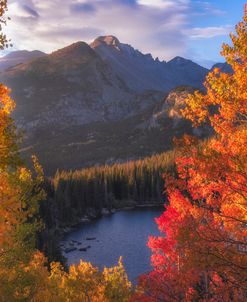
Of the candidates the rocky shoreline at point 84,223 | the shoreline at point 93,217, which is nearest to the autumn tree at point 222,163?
the rocky shoreline at point 84,223

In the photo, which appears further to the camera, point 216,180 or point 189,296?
point 189,296

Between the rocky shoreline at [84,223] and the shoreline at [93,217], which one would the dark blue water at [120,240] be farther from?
the shoreline at [93,217]

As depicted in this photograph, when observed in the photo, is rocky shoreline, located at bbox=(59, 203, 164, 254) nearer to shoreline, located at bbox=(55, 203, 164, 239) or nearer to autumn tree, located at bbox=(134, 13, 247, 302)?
shoreline, located at bbox=(55, 203, 164, 239)

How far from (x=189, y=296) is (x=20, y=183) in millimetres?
11767

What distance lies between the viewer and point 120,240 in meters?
85.4

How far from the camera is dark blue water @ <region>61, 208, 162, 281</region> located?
2702 inches

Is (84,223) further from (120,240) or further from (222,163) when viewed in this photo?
(222,163)

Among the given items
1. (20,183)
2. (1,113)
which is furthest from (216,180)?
(20,183)

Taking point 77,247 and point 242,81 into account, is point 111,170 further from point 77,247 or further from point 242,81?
point 242,81

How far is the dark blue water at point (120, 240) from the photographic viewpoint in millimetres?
68625

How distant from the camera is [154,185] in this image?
14962cm

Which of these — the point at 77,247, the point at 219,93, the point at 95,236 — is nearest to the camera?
the point at 219,93

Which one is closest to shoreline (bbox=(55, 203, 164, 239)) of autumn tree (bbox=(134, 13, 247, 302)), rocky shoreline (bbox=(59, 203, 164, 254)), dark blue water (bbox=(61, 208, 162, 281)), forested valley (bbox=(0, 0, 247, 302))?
rocky shoreline (bbox=(59, 203, 164, 254))

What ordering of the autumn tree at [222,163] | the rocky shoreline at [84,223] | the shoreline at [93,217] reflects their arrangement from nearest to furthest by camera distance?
1. the autumn tree at [222,163]
2. the rocky shoreline at [84,223]
3. the shoreline at [93,217]
